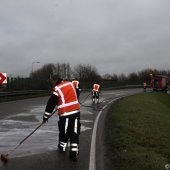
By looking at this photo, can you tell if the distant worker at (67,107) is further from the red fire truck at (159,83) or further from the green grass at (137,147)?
the red fire truck at (159,83)

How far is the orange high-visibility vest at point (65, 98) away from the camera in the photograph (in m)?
7.41

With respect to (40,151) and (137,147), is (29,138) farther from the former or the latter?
(137,147)

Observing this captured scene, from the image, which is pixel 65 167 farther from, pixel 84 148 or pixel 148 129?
pixel 148 129

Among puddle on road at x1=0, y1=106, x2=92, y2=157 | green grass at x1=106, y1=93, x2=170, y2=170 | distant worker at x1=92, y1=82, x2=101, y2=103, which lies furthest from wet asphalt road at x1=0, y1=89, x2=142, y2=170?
distant worker at x1=92, y1=82, x2=101, y2=103

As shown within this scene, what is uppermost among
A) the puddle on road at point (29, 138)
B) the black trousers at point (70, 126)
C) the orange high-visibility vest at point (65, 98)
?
the orange high-visibility vest at point (65, 98)

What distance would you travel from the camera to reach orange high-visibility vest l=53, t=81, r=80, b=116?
292 inches

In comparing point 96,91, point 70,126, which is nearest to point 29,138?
point 70,126

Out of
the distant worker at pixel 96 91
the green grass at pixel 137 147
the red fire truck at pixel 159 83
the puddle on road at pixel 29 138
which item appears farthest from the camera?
the red fire truck at pixel 159 83

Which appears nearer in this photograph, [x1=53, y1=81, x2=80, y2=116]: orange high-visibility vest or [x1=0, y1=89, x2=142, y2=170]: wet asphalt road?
[x1=0, y1=89, x2=142, y2=170]: wet asphalt road

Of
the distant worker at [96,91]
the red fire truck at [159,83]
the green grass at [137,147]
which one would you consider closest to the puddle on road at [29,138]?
the green grass at [137,147]

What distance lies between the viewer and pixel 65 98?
7.43 metres

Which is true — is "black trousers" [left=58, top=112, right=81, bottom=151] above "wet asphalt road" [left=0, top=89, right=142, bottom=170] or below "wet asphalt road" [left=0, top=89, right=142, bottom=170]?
above

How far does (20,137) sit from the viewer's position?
968 cm

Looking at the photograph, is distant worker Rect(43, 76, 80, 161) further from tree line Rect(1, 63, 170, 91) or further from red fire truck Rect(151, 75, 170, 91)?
red fire truck Rect(151, 75, 170, 91)
